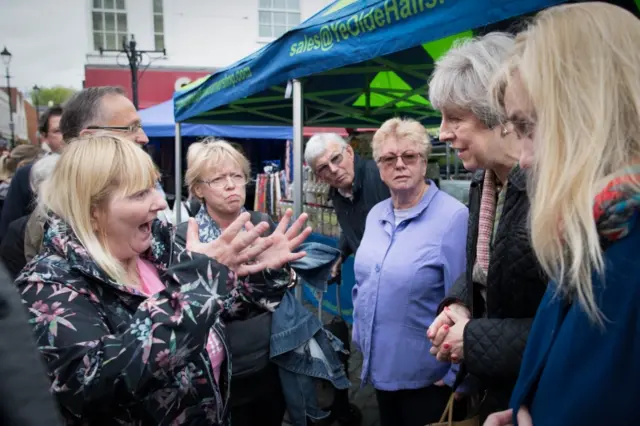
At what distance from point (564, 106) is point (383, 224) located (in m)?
1.47

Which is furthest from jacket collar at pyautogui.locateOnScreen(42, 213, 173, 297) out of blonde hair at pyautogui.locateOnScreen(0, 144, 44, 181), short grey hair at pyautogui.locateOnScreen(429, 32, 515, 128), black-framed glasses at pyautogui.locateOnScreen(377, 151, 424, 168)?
blonde hair at pyautogui.locateOnScreen(0, 144, 44, 181)

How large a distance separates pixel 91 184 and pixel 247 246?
0.50 m

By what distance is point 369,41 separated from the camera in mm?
2268

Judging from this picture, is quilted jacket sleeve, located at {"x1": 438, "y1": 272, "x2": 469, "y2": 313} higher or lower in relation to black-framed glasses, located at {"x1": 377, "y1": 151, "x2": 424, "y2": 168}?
lower

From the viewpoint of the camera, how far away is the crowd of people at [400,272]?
0.83 meters

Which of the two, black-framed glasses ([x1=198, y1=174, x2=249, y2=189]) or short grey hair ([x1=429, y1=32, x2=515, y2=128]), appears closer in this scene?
short grey hair ([x1=429, y1=32, x2=515, y2=128])

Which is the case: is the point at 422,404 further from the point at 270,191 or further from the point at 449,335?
the point at 270,191

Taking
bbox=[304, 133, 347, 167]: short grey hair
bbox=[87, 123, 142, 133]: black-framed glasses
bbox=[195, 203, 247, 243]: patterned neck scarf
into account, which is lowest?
bbox=[195, 203, 247, 243]: patterned neck scarf

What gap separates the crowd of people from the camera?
83 centimetres

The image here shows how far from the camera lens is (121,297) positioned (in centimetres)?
139

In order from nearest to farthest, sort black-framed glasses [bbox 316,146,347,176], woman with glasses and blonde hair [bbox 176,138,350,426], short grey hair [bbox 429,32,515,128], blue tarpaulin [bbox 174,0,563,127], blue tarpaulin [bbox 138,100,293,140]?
short grey hair [bbox 429,32,515,128]
blue tarpaulin [bbox 174,0,563,127]
woman with glasses and blonde hair [bbox 176,138,350,426]
black-framed glasses [bbox 316,146,347,176]
blue tarpaulin [bbox 138,100,293,140]

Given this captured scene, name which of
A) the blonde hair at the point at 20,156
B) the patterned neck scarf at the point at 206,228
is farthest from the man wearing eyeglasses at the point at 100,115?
the blonde hair at the point at 20,156

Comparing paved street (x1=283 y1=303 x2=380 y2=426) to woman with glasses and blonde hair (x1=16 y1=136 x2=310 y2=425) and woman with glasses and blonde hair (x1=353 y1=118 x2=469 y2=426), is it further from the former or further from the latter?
woman with glasses and blonde hair (x1=16 y1=136 x2=310 y2=425)

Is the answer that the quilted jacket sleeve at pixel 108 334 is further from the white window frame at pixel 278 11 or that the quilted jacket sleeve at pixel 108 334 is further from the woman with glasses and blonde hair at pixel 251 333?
the white window frame at pixel 278 11
